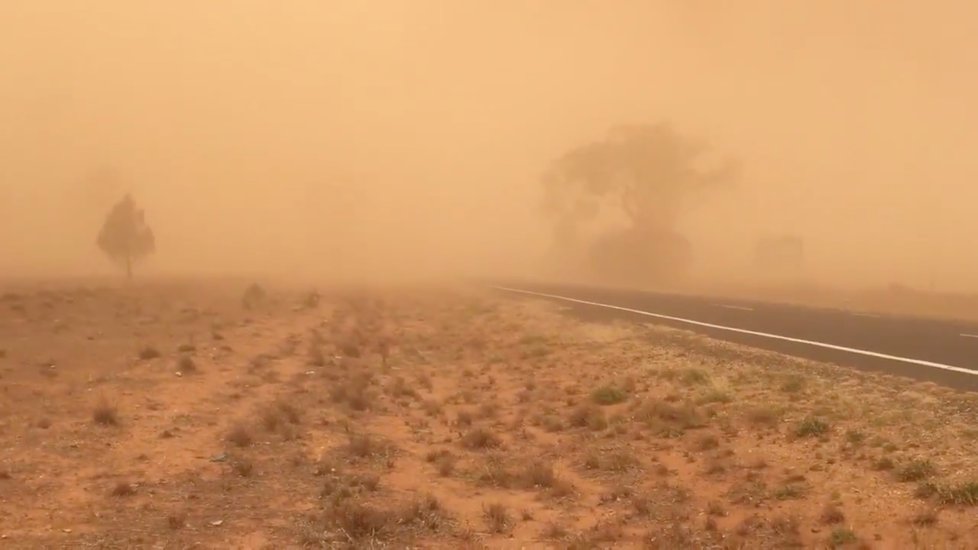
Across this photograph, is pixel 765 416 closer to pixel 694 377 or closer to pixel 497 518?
pixel 694 377

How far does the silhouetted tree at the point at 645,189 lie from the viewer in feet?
216

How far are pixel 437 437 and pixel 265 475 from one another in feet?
10.7

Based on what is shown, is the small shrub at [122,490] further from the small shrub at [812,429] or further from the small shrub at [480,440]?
the small shrub at [812,429]

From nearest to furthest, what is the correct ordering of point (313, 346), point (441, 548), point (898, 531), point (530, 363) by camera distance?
point (898, 531) → point (441, 548) → point (530, 363) → point (313, 346)

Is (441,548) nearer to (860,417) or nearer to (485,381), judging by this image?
(860,417)

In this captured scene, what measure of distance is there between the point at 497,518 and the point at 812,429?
16.1 feet

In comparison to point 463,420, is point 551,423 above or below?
above

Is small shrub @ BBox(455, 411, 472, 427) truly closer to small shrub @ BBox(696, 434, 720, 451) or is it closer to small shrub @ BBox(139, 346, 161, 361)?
small shrub @ BBox(696, 434, 720, 451)

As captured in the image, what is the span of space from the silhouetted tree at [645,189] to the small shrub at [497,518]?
56.2m

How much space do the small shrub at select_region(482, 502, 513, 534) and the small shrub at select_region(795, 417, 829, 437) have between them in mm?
4521

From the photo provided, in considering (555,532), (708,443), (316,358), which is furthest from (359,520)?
(316,358)

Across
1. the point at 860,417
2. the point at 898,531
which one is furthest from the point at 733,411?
the point at 898,531

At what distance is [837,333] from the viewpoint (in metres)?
20.2

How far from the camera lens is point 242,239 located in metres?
170
